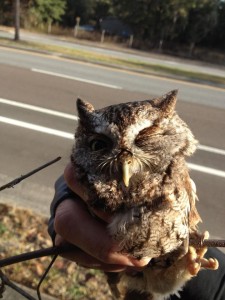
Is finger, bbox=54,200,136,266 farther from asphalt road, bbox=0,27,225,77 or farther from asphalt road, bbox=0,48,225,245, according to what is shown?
asphalt road, bbox=0,27,225,77

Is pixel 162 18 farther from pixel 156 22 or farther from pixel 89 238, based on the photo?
pixel 89 238

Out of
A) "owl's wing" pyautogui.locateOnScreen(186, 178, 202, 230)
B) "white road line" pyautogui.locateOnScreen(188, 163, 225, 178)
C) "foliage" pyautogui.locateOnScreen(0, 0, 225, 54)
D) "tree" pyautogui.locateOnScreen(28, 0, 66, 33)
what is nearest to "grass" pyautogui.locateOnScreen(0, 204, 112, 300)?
"owl's wing" pyautogui.locateOnScreen(186, 178, 202, 230)

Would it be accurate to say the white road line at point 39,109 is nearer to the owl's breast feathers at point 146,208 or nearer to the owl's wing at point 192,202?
the owl's wing at point 192,202

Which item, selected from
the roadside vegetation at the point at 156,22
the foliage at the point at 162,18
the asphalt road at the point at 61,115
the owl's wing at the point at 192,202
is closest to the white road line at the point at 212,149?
the asphalt road at the point at 61,115

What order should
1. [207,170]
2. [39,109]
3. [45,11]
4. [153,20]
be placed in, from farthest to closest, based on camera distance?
1. [45,11]
2. [153,20]
3. [39,109]
4. [207,170]

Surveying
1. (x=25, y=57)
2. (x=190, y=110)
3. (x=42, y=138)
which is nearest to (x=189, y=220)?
(x=42, y=138)

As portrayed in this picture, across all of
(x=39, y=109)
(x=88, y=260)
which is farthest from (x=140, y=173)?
(x=39, y=109)
